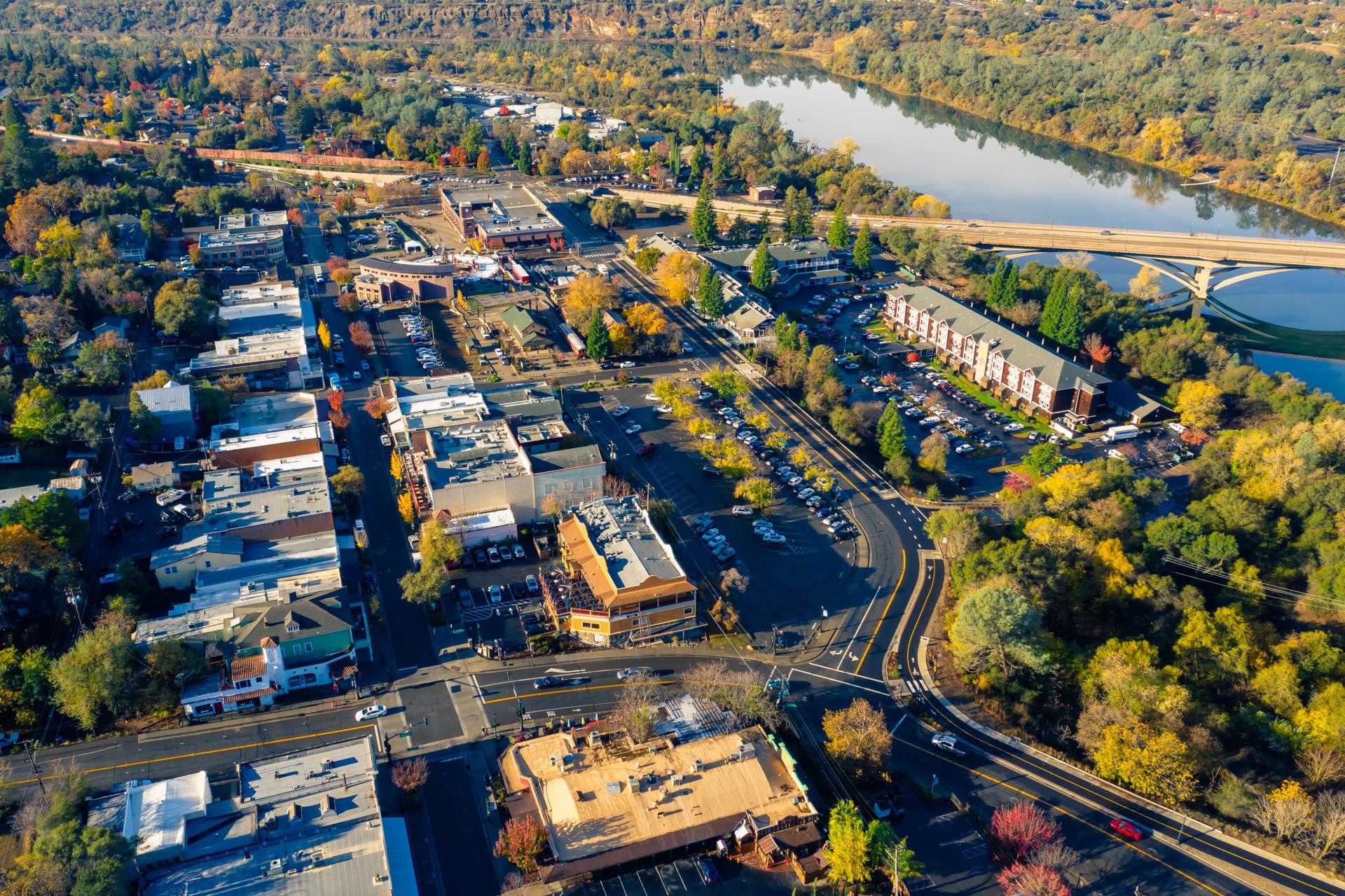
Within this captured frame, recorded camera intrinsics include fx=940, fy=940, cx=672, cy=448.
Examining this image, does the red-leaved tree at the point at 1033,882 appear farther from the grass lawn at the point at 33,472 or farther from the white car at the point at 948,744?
the grass lawn at the point at 33,472

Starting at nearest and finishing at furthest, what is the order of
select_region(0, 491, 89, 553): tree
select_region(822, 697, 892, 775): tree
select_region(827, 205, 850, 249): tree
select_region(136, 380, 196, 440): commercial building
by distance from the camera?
1. select_region(822, 697, 892, 775): tree
2. select_region(0, 491, 89, 553): tree
3. select_region(136, 380, 196, 440): commercial building
4. select_region(827, 205, 850, 249): tree

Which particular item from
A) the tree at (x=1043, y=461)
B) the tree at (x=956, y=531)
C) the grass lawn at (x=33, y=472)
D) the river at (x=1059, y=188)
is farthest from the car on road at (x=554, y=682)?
the river at (x=1059, y=188)

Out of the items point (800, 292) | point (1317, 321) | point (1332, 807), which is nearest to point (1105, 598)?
point (1332, 807)

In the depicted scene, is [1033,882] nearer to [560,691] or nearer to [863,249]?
[560,691]

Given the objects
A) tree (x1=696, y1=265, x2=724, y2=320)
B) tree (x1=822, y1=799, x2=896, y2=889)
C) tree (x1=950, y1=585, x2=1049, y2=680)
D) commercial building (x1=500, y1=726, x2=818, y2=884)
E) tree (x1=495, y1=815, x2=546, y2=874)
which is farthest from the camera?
tree (x1=696, y1=265, x2=724, y2=320)

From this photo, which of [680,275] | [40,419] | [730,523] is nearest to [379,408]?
[40,419]

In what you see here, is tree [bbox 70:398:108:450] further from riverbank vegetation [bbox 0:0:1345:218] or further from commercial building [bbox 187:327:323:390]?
riverbank vegetation [bbox 0:0:1345:218]

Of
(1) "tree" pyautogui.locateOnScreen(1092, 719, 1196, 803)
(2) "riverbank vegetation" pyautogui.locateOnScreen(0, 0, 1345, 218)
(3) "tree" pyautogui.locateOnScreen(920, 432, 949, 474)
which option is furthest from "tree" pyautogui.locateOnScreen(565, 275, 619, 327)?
(2) "riverbank vegetation" pyautogui.locateOnScreen(0, 0, 1345, 218)
